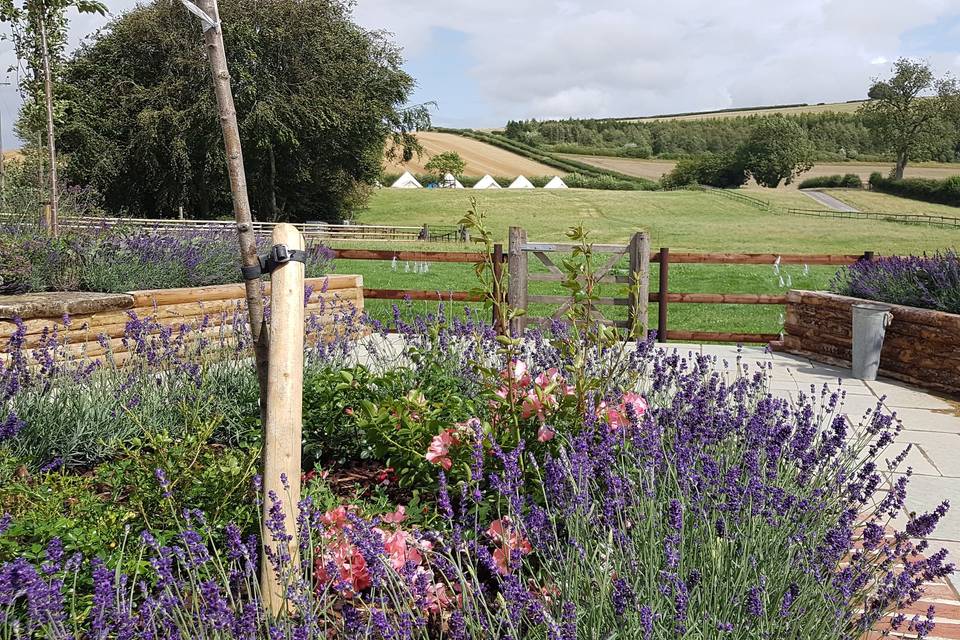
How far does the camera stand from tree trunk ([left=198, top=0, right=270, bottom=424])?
2389 mm

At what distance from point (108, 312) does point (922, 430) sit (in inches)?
262

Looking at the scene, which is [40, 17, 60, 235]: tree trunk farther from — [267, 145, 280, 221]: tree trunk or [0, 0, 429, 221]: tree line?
[267, 145, 280, 221]: tree trunk

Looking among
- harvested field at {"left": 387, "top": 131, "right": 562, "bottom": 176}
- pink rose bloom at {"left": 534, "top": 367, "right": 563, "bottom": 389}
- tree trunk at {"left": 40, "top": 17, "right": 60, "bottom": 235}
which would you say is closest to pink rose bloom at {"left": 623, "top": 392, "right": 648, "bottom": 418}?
pink rose bloom at {"left": 534, "top": 367, "right": 563, "bottom": 389}

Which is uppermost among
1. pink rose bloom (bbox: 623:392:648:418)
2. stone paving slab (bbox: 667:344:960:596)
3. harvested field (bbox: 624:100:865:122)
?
harvested field (bbox: 624:100:865:122)

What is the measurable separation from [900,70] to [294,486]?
3153 inches

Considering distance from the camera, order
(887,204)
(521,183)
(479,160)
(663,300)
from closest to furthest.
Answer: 1. (663,300)
2. (887,204)
3. (521,183)
4. (479,160)

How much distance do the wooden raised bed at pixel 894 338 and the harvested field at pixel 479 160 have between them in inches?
2698

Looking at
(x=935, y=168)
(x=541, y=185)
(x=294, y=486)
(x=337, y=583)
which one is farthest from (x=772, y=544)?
(x=935, y=168)

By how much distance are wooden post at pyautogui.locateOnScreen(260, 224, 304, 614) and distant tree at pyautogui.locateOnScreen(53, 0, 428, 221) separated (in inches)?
1144

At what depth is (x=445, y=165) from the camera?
244ft

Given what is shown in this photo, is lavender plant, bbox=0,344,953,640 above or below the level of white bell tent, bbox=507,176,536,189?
below

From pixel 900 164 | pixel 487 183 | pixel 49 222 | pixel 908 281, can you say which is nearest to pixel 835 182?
pixel 900 164

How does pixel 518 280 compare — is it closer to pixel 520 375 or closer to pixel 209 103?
pixel 520 375

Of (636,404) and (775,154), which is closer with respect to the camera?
(636,404)
